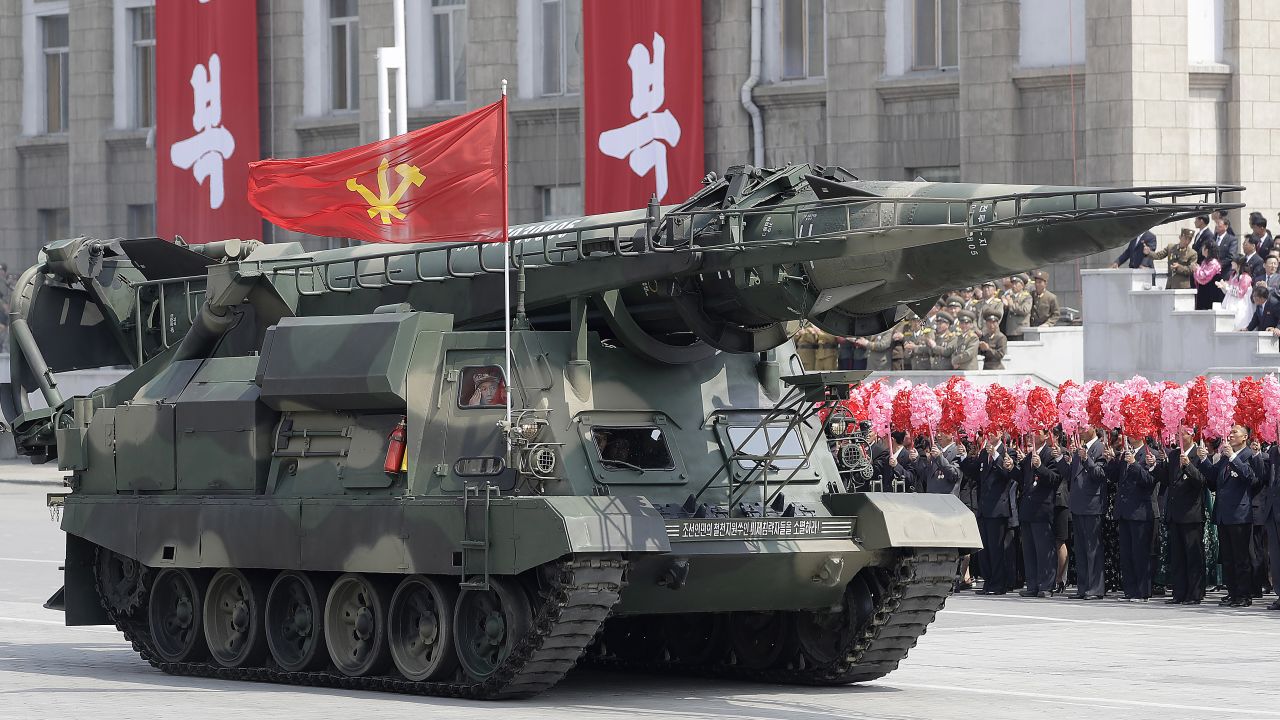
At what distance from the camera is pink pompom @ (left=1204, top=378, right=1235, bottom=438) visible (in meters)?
22.9

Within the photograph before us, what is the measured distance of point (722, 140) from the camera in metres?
38.9

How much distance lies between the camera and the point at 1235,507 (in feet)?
73.0

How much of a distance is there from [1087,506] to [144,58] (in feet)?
103

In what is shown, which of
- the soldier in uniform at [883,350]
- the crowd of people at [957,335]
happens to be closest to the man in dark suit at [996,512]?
the crowd of people at [957,335]

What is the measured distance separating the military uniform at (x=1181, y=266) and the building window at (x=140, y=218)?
26.2 m

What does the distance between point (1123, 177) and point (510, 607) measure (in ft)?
64.1

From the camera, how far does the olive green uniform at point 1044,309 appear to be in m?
32.1

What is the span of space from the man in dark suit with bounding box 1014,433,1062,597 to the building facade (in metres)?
9.56

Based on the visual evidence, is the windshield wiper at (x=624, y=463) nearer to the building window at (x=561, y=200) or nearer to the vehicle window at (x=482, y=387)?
the vehicle window at (x=482, y=387)

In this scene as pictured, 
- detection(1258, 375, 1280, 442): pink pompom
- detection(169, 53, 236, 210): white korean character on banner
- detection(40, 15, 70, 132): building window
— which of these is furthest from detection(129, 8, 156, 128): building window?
detection(1258, 375, 1280, 442): pink pompom

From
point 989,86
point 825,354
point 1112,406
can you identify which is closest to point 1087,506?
point 1112,406

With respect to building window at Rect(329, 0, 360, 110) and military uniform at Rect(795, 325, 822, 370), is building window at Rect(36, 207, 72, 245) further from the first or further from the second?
military uniform at Rect(795, 325, 822, 370)

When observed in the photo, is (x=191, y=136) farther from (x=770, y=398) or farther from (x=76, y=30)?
(x=770, y=398)

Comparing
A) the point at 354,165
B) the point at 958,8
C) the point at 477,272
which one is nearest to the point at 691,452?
the point at 477,272
